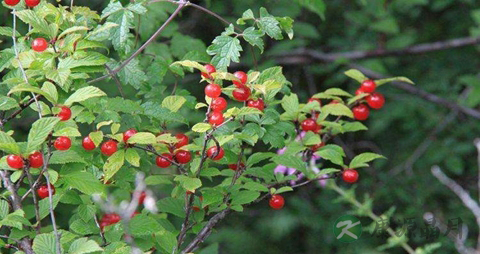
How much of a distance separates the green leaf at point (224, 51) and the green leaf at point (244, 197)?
0.25 m

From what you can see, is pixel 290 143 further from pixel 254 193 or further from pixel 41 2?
pixel 41 2

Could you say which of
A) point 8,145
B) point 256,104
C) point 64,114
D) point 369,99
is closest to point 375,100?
point 369,99

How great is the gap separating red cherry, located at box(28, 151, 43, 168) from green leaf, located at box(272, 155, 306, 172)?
1.53ft

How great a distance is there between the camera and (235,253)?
362 centimetres

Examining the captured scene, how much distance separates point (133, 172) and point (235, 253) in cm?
226

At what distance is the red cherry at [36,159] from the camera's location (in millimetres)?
1231

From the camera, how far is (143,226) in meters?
1.37

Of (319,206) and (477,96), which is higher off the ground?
(477,96)

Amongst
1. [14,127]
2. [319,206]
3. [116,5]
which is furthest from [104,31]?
[319,206]

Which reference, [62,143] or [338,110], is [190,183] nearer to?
[62,143]

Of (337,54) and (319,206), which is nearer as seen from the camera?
(337,54)

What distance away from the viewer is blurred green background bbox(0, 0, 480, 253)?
3.47 metres

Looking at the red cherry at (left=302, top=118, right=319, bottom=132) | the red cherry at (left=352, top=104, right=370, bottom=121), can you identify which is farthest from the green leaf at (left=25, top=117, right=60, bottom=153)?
the red cherry at (left=352, top=104, right=370, bottom=121)

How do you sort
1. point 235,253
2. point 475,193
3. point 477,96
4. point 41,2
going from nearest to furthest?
point 41,2 → point 477,96 → point 235,253 → point 475,193
